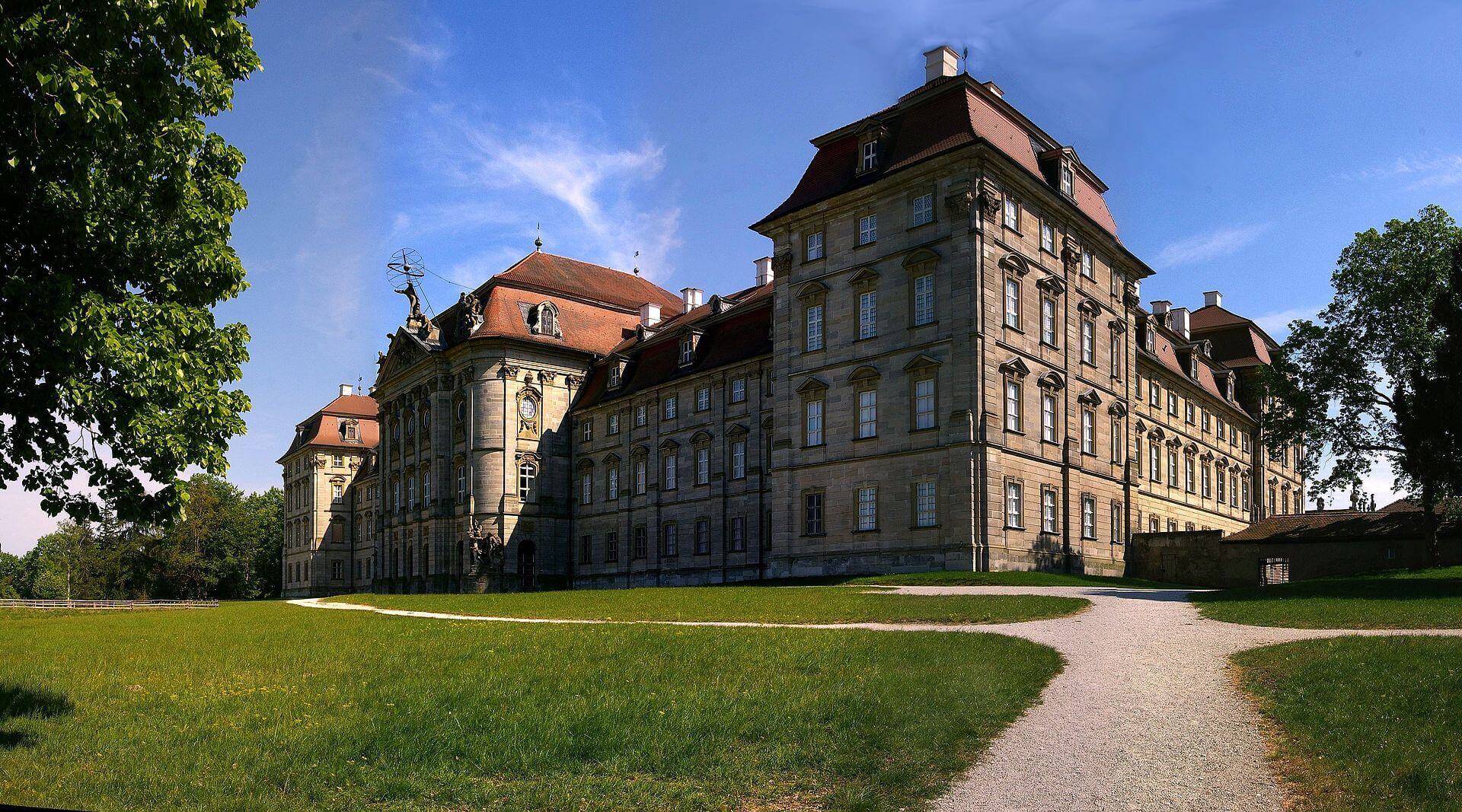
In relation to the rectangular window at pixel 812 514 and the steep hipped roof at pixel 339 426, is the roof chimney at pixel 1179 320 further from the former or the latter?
the steep hipped roof at pixel 339 426

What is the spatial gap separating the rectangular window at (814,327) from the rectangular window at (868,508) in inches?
271

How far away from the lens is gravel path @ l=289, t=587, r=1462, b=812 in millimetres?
10898

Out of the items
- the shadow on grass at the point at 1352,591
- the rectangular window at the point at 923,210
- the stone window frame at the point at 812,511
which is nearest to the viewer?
the shadow on grass at the point at 1352,591

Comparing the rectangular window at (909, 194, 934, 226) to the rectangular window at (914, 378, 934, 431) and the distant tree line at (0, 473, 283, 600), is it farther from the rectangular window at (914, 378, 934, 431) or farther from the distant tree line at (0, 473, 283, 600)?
the distant tree line at (0, 473, 283, 600)

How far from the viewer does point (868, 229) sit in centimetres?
4747

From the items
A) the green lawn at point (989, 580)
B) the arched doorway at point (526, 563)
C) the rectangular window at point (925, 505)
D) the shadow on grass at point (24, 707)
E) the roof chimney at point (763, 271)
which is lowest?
the arched doorway at point (526, 563)

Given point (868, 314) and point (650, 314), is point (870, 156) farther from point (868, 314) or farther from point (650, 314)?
point (650, 314)

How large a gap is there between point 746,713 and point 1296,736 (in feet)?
20.3

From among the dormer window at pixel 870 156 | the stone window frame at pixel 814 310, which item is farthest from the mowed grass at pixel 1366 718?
the dormer window at pixel 870 156

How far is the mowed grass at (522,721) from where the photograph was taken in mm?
11664

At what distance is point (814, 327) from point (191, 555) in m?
78.5

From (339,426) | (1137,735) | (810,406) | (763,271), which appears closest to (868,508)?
(810,406)

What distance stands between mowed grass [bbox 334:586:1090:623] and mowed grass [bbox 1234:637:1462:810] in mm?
8232

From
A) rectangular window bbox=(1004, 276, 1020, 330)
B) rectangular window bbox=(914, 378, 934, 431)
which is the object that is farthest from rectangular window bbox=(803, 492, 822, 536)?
rectangular window bbox=(1004, 276, 1020, 330)
